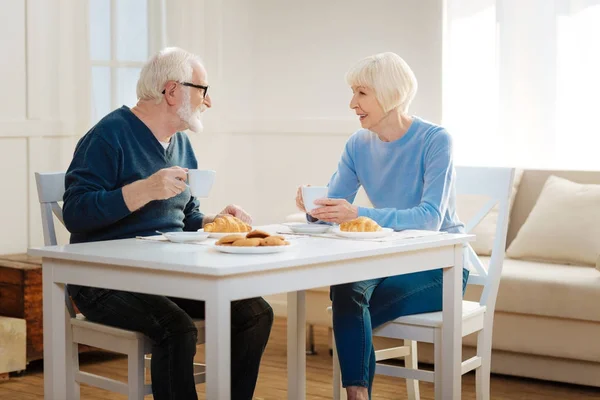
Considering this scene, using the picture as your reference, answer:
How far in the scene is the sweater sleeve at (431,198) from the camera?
275 cm

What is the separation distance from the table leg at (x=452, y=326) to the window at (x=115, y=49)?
2.43 meters

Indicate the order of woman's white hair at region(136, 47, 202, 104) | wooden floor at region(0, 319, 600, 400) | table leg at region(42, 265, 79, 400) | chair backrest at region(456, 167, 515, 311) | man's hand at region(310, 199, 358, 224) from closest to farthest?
table leg at region(42, 265, 79, 400)
man's hand at region(310, 199, 358, 224)
woman's white hair at region(136, 47, 202, 104)
chair backrest at region(456, 167, 515, 311)
wooden floor at region(0, 319, 600, 400)

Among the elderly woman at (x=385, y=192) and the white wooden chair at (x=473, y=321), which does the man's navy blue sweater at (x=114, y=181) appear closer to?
the elderly woman at (x=385, y=192)

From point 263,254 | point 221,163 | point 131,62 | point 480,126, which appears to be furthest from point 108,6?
point 263,254

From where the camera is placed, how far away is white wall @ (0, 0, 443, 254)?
4270mm

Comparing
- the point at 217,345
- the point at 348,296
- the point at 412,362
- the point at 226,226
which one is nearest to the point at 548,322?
the point at 412,362

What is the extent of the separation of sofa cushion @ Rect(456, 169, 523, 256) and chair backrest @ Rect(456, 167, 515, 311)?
43.2 inches

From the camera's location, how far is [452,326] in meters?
2.65

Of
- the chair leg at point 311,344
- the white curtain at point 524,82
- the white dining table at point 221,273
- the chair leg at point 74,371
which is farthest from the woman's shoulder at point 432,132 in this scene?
the white curtain at point 524,82

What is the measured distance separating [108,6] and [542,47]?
204 cm

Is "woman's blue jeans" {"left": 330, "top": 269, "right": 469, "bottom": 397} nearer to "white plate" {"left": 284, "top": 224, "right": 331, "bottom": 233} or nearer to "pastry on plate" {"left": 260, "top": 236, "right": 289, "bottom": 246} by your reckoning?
"white plate" {"left": 284, "top": 224, "right": 331, "bottom": 233}

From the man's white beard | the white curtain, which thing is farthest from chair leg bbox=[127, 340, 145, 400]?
the white curtain

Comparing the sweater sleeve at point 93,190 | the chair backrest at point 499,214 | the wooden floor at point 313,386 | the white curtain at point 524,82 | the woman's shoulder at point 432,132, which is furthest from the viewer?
the white curtain at point 524,82

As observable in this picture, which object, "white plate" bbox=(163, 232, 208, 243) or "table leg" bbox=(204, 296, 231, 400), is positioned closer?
"table leg" bbox=(204, 296, 231, 400)
